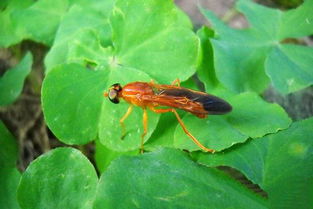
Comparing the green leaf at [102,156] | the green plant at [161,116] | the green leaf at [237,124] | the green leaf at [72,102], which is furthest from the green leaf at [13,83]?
the green leaf at [237,124]

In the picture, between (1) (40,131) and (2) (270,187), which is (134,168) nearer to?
(2) (270,187)

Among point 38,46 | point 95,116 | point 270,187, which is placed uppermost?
point 270,187

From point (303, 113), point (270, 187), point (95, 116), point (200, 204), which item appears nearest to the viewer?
point (200, 204)

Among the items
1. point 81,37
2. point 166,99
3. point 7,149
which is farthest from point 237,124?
point 7,149

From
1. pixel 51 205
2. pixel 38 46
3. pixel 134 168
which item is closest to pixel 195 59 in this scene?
pixel 134 168

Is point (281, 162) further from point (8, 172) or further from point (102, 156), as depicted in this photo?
point (8, 172)

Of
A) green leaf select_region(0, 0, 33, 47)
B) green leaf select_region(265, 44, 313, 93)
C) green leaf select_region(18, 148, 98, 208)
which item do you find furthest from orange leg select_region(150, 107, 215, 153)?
green leaf select_region(0, 0, 33, 47)
